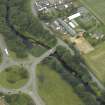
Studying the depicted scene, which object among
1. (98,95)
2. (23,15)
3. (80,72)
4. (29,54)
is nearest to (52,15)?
(23,15)

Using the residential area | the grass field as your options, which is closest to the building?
the residential area

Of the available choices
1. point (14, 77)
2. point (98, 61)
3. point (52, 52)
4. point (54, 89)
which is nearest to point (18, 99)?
point (14, 77)

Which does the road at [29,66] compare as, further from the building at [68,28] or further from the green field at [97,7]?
the green field at [97,7]

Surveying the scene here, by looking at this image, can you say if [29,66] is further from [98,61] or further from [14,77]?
[98,61]

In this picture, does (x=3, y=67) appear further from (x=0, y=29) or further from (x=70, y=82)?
(x=70, y=82)

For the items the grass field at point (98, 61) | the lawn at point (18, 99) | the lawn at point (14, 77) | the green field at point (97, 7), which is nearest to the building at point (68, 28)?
the grass field at point (98, 61)

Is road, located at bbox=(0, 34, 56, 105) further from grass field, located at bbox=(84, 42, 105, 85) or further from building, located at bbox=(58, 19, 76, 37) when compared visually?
grass field, located at bbox=(84, 42, 105, 85)
